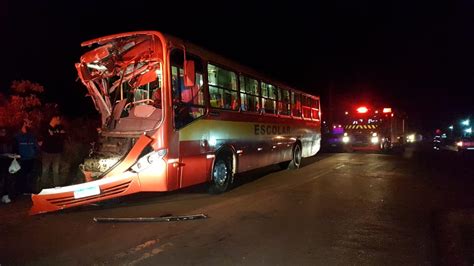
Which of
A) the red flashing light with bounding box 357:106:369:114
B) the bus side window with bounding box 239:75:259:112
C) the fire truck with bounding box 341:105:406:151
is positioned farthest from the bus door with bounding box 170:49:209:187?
the red flashing light with bounding box 357:106:369:114

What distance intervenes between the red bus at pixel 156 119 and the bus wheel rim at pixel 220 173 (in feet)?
0.08

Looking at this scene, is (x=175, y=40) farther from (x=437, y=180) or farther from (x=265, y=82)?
(x=437, y=180)

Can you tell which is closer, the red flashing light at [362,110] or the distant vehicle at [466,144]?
the distant vehicle at [466,144]

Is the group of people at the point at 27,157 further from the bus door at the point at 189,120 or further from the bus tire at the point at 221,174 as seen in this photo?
the bus tire at the point at 221,174

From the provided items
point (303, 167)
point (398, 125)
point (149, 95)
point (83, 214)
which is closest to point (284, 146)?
point (303, 167)

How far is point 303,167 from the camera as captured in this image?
17422mm

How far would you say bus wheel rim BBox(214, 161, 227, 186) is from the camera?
1071 centimetres

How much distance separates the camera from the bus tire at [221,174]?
35.0 ft

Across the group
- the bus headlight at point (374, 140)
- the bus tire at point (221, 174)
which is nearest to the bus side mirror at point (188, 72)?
the bus tire at point (221, 174)

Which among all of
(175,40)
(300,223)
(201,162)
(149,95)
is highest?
(175,40)

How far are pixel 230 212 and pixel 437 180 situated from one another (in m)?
7.65

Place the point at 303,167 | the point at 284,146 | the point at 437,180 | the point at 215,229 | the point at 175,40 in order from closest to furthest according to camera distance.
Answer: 1. the point at 215,229
2. the point at 175,40
3. the point at 437,180
4. the point at 284,146
5. the point at 303,167

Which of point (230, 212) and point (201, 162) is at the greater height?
point (201, 162)

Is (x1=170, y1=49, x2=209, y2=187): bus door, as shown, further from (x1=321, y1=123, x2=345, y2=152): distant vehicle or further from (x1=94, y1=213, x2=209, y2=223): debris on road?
(x1=321, y1=123, x2=345, y2=152): distant vehicle
